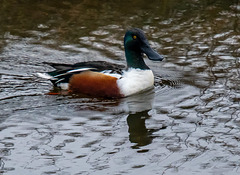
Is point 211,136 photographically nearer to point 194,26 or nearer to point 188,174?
point 188,174

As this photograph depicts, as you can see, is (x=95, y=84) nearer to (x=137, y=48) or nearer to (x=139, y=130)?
(x=137, y=48)

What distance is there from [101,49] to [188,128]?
154 inches

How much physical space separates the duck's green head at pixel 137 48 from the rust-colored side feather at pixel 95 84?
51 centimetres

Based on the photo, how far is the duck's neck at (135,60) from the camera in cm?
841

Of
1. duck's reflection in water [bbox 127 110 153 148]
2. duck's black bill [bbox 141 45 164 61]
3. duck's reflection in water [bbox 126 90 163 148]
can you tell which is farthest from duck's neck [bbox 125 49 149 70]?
duck's reflection in water [bbox 127 110 153 148]

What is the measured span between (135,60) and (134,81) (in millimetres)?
388

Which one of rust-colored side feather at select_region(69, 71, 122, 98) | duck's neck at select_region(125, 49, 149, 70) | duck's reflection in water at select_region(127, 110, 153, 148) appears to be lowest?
duck's reflection in water at select_region(127, 110, 153, 148)

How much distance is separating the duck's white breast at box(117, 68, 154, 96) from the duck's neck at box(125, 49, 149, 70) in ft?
0.25

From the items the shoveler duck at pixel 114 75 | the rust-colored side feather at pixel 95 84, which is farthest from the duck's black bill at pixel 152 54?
the rust-colored side feather at pixel 95 84

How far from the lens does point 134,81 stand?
8219mm

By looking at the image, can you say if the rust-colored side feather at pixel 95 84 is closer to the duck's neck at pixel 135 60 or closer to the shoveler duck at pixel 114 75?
the shoveler duck at pixel 114 75

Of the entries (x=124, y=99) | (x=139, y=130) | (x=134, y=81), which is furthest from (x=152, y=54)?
(x=139, y=130)

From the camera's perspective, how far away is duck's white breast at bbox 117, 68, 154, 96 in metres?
8.12

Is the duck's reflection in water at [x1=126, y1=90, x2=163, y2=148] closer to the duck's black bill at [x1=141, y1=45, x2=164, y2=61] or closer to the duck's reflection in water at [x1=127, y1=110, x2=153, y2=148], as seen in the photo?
the duck's reflection in water at [x1=127, y1=110, x2=153, y2=148]
